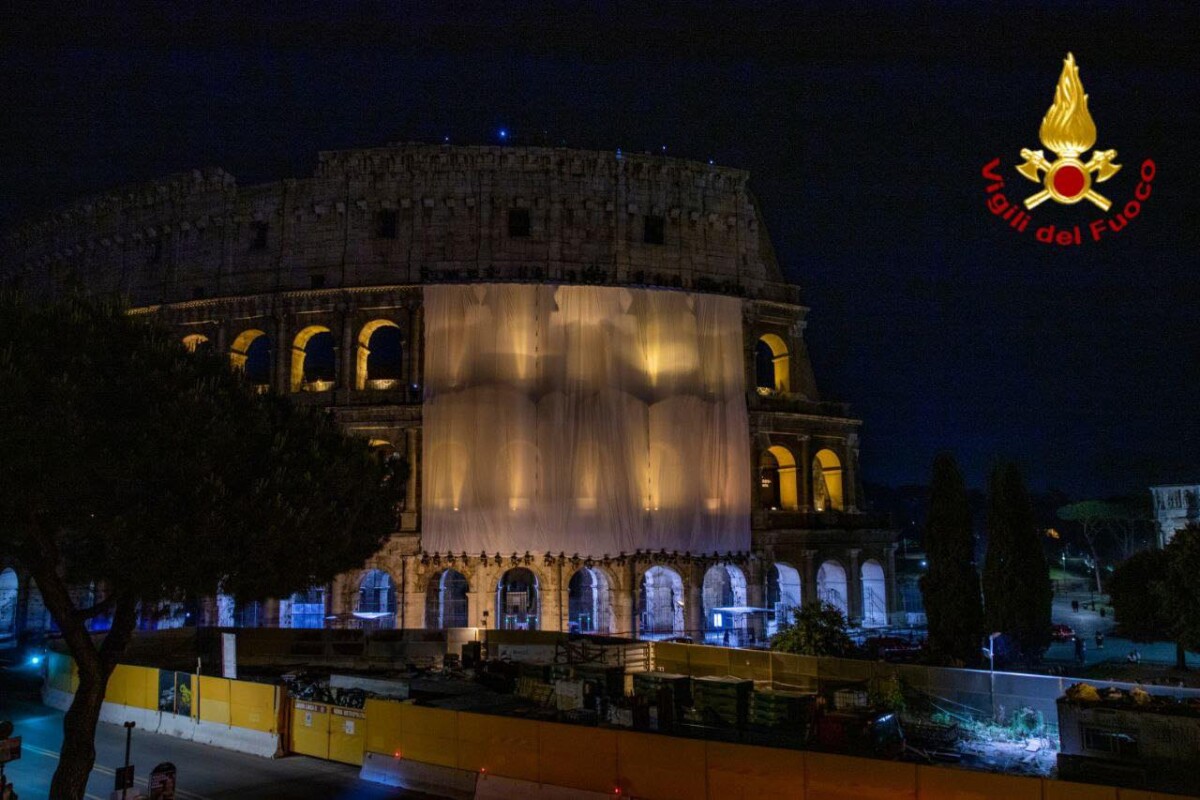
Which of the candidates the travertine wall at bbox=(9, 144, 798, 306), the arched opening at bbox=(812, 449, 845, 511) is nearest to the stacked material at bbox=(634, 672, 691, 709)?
the travertine wall at bbox=(9, 144, 798, 306)

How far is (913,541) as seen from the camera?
4090 inches

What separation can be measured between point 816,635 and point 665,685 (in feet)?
22.1

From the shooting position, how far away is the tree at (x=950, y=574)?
29.1 m

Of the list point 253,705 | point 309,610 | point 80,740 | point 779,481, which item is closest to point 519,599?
point 309,610

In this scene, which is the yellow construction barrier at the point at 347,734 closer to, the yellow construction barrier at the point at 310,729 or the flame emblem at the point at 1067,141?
the yellow construction barrier at the point at 310,729

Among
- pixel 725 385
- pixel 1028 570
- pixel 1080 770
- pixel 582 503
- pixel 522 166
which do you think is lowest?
pixel 1080 770

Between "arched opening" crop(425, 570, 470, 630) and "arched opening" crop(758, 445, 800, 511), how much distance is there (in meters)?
14.2

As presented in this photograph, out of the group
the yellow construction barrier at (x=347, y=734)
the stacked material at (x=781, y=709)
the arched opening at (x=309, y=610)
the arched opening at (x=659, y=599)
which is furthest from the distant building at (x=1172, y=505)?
the yellow construction barrier at (x=347, y=734)

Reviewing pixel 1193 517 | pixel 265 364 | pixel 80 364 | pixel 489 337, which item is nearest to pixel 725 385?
pixel 489 337

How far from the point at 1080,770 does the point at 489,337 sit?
2730cm

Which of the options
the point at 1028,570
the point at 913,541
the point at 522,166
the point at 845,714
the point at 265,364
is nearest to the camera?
the point at 845,714

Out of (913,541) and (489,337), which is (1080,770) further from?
(913,541)

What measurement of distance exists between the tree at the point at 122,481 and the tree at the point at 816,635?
14555 millimetres

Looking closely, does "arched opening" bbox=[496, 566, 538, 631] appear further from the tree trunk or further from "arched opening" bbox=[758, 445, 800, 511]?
the tree trunk
